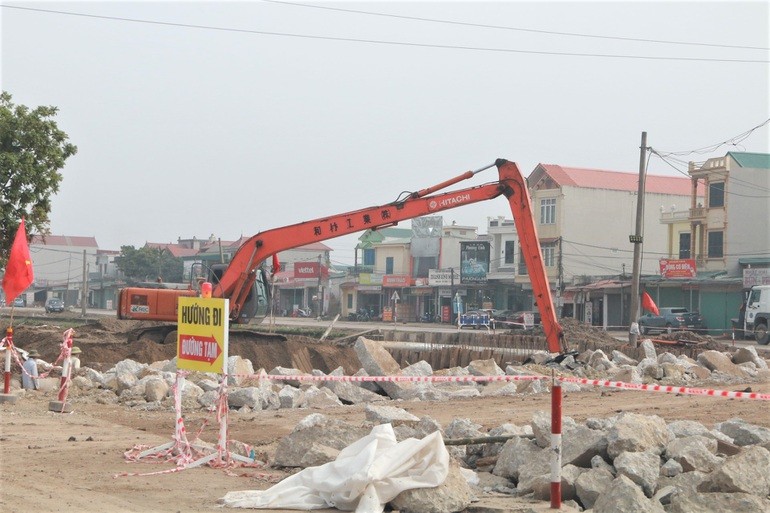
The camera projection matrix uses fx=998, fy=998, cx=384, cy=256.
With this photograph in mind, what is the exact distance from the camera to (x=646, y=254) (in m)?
67.6

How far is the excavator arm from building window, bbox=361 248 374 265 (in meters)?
65.9

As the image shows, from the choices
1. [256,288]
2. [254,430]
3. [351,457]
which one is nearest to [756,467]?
[351,457]

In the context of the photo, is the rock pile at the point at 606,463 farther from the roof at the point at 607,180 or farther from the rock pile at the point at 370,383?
the roof at the point at 607,180

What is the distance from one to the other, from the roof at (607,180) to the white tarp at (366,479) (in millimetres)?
59914

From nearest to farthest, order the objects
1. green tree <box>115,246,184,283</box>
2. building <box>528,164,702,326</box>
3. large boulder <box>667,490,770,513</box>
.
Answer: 1. large boulder <box>667,490,770,513</box>
2. building <box>528,164,702,326</box>
3. green tree <box>115,246,184,283</box>

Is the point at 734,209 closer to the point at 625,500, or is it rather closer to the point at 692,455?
the point at 692,455

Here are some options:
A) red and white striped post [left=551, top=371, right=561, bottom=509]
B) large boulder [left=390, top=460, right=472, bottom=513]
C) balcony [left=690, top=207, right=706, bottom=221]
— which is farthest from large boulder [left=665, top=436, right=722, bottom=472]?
balcony [left=690, top=207, right=706, bottom=221]

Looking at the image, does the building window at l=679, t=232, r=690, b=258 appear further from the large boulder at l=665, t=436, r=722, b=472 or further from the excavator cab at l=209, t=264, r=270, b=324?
the large boulder at l=665, t=436, r=722, b=472

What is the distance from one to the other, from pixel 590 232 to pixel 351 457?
201 ft

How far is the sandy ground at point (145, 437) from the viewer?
880 cm

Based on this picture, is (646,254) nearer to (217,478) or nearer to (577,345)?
(577,345)

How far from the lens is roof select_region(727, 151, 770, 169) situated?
57594mm

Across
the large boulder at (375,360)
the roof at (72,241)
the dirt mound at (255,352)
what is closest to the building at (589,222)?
the dirt mound at (255,352)

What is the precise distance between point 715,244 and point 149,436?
166ft
